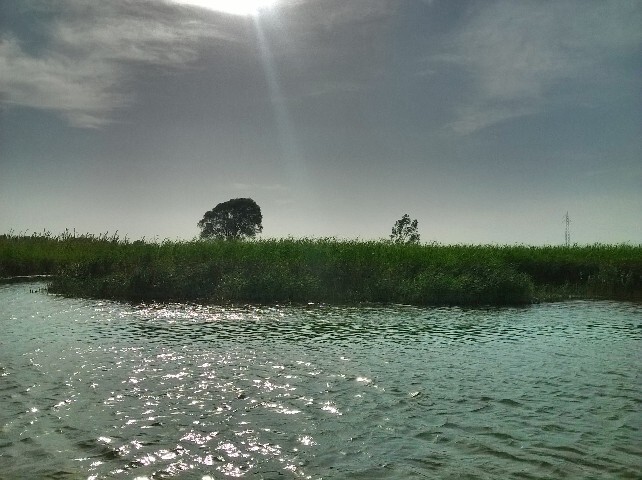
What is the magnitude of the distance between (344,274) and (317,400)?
13906 mm

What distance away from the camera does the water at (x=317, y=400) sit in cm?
598

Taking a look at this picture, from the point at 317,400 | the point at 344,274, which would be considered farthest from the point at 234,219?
the point at 317,400

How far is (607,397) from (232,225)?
54693 millimetres

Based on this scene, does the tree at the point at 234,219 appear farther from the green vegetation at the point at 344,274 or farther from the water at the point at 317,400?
the water at the point at 317,400

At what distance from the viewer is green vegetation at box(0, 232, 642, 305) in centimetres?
2061

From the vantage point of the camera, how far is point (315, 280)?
2123 centimetres

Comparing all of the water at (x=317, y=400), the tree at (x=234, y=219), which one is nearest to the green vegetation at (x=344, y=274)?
the water at (x=317, y=400)

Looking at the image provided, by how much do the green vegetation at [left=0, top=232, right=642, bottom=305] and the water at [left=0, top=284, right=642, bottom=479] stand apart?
5.30 metres

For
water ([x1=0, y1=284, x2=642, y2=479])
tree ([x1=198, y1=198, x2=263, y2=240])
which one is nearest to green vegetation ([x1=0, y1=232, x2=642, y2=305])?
water ([x1=0, y1=284, x2=642, y2=479])

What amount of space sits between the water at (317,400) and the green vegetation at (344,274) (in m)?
5.30

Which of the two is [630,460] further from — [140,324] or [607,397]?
[140,324]

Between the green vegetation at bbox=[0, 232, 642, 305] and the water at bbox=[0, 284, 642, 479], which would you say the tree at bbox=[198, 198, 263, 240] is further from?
the water at bbox=[0, 284, 642, 479]

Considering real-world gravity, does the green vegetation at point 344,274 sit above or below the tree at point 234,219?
below

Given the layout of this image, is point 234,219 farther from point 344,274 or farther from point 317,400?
point 317,400
